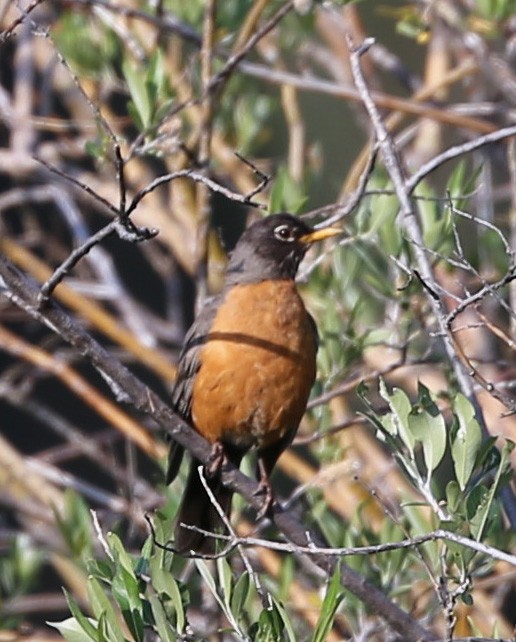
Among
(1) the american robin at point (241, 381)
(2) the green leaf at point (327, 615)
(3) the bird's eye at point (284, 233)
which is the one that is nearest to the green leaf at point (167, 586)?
(2) the green leaf at point (327, 615)

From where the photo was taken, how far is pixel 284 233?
14.5 feet

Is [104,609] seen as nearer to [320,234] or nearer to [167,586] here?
[167,586]

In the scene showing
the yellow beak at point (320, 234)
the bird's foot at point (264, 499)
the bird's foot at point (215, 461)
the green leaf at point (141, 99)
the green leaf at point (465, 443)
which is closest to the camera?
the green leaf at point (465, 443)

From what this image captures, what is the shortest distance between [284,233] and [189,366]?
2.03 ft

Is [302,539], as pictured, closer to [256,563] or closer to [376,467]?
[256,563]

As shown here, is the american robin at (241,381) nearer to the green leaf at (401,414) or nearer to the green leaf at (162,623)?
the green leaf at (401,414)

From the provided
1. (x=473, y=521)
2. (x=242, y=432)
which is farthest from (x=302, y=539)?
(x=242, y=432)

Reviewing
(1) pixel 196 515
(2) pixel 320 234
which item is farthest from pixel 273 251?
(1) pixel 196 515

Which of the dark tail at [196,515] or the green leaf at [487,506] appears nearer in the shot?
the green leaf at [487,506]

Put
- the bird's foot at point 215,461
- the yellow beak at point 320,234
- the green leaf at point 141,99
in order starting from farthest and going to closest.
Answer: the yellow beak at point 320,234
the green leaf at point 141,99
the bird's foot at point 215,461

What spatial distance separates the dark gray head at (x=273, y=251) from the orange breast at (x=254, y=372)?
0.23 metres

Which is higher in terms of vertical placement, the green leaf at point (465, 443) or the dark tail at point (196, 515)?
the green leaf at point (465, 443)

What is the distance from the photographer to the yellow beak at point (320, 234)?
13.7 feet

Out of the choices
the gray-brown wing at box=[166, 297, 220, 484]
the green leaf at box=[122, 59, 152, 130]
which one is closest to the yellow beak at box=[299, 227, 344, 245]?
the gray-brown wing at box=[166, 297, 220, 484]
